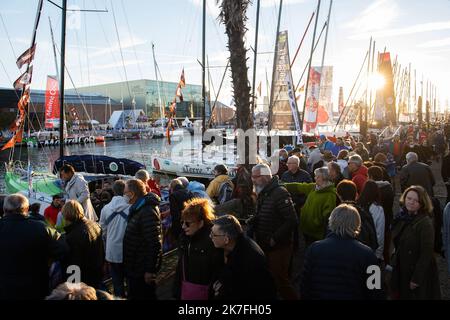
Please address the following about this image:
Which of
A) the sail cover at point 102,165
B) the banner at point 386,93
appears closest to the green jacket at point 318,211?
the sail cover at point 102,165

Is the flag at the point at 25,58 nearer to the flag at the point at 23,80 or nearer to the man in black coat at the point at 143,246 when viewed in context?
the flag at the point at 23,80

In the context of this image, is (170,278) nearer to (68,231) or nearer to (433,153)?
(68,231)

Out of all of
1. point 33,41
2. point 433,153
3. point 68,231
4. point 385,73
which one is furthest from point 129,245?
point 385,73

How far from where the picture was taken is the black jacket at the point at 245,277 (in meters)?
2.79

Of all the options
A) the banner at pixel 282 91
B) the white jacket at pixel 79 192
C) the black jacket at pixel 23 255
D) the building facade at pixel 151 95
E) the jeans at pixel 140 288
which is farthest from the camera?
the building facade at pixel 151 95

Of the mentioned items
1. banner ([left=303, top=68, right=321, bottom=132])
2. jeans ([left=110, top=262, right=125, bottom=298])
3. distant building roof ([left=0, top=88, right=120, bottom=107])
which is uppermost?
distant building roof ([left=0, top=88, right=120, bottom=107])

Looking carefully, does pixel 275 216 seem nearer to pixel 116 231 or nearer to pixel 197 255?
pixel 197 255

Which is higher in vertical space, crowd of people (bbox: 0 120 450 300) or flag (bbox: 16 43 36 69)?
flag (bbox: 16 43 36 69)

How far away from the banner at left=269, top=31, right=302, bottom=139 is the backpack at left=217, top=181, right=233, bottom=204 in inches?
344

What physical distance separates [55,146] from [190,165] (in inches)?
1881

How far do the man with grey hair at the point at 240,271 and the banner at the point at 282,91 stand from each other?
12.4 meters

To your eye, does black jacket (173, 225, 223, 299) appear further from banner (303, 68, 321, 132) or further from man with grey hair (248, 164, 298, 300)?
banner (303, 68, 321, 132)

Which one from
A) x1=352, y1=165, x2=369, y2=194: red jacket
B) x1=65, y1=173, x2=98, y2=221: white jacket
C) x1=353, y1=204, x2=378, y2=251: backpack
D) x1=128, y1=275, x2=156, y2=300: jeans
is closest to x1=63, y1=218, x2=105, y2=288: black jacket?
x1=128, y1=275, x2=156, y2=300: jeans

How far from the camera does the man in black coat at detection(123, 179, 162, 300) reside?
397 cm
